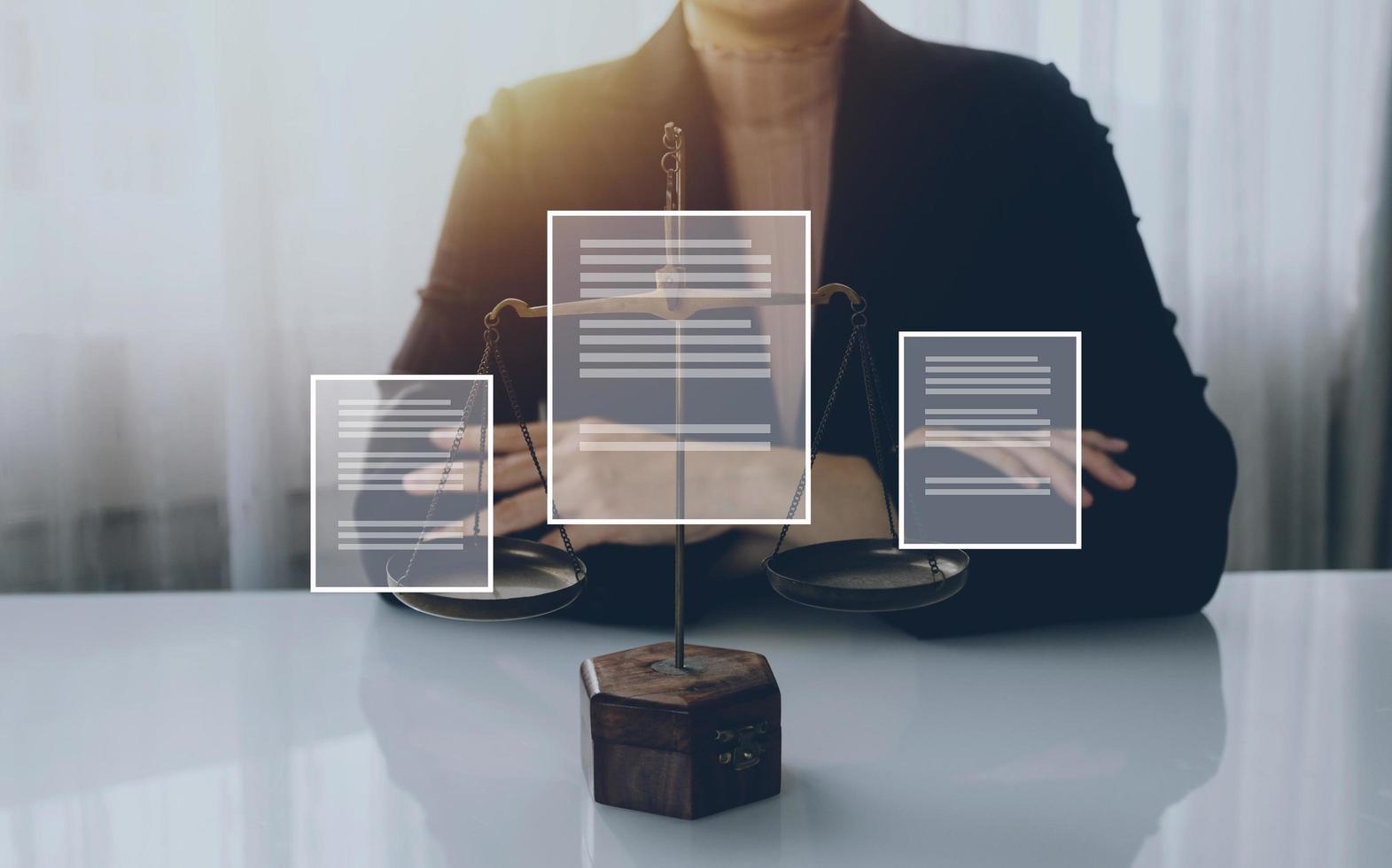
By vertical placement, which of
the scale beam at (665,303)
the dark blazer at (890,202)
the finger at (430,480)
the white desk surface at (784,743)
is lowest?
the white desk surface at (784,743)

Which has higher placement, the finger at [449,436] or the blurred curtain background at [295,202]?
the blurred curtain background at [295,202]

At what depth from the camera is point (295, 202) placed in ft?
4.77

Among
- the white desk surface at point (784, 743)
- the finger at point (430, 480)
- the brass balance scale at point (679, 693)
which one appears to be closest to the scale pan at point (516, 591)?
the brass balance scale at point (679, 693)

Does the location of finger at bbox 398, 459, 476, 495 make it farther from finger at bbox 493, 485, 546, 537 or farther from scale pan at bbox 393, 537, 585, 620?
scale pan at bbox 393, 537, 585, 620

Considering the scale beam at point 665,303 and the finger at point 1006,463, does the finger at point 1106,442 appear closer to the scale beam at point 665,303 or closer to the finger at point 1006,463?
the finger at point 1006,463

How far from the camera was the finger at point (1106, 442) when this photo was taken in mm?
1190

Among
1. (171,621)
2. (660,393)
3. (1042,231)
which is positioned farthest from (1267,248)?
(171,621)

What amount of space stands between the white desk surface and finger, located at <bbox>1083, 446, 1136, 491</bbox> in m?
0.17

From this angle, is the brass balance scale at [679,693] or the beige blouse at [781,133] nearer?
the brass balance scale at [679,693]

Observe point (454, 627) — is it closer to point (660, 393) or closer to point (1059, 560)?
point (660, 393)
